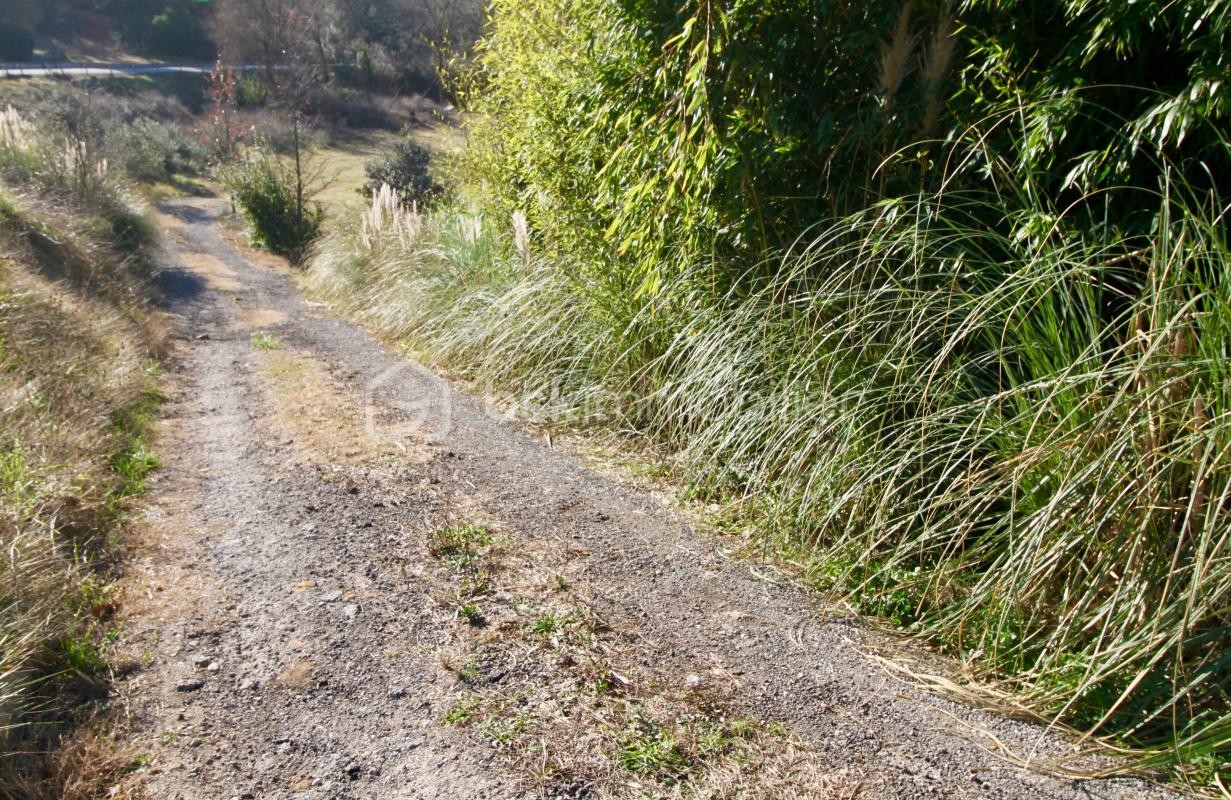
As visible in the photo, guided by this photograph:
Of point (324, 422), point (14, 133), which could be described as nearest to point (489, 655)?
point (324, 422)

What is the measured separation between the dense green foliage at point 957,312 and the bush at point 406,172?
13.5 meters

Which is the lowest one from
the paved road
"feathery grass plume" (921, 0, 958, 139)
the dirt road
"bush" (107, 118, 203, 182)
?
"bush" (107, 118, 203, 182)

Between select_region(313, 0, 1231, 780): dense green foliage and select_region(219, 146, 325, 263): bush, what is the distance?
13.5m

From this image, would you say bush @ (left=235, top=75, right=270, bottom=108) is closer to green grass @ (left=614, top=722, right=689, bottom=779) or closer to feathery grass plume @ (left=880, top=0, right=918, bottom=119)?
feathery grass plume @ (left=880, top=0, right=918, bottom=119)

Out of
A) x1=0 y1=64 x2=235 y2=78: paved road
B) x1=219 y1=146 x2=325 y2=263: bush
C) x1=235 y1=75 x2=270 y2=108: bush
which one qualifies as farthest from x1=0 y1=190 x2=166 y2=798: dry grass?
x1=0 y1=64 x2=235 y2=78: paved road

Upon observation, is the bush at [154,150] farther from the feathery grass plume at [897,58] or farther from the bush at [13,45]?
the feathery grass plume at [897,58]

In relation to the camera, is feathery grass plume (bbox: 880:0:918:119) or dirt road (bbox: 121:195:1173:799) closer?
dirt road (bbox: 121:195:1173:799)

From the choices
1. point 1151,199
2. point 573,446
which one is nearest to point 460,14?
point 573,446

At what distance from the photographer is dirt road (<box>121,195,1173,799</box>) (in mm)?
3031

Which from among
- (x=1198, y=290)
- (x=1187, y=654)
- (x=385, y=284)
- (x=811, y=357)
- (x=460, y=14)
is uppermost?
(x=460, y=14)

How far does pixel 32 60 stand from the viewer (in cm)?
4825

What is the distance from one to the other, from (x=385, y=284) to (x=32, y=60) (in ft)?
155

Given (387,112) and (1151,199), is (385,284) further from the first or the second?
(387,112)

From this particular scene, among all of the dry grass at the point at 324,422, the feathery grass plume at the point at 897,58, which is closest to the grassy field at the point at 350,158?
the dry grass at the point at 324,422
